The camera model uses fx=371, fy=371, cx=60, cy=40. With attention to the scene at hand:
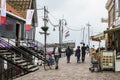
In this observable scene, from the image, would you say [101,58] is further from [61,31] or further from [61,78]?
[61,31]

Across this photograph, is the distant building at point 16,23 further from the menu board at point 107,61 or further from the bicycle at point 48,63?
the menu board at point 107,61

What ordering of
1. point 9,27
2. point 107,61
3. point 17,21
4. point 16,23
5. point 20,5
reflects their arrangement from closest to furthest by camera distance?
point 107,61 → point 9,27 → point 16,23 → point 17,21 → point 20,5

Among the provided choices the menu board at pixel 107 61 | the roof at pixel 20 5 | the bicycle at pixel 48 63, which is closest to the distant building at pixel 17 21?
the roof at pixel 20 5

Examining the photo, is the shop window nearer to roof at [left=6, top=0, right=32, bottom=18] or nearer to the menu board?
roof at [left=6, top=0, right=32, bottom=18]

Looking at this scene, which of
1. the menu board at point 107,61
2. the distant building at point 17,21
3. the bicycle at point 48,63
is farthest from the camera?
the distant building at point 17,21

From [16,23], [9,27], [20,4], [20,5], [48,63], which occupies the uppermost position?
[20,4]

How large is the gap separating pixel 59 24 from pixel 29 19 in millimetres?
34632

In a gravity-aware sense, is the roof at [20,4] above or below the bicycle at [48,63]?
above

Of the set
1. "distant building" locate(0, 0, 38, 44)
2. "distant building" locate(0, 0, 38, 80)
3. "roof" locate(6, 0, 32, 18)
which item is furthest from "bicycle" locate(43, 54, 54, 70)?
"roof" locate(6, 0, 32, 18)

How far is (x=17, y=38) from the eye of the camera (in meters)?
36.8

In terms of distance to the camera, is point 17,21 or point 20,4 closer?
point 17,21

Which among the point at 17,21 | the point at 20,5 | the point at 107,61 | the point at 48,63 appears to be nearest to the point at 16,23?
the point at 17,21

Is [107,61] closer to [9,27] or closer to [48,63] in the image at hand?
[48,63]

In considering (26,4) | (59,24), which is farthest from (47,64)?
(59,24)
